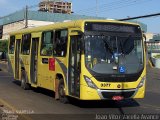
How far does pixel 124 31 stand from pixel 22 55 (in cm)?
771

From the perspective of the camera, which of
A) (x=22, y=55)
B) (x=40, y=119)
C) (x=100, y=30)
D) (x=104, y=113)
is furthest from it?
(x=22, y=55)

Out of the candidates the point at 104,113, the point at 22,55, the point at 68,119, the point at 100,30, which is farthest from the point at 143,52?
the point at 22,55

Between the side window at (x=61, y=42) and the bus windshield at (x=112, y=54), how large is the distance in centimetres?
159

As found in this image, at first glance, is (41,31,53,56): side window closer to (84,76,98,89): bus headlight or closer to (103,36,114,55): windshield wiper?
(103,36,114,55): windshield wiper

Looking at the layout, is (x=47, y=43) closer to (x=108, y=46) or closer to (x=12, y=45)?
(x=108, y=46)

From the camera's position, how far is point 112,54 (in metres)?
Result: 13.7

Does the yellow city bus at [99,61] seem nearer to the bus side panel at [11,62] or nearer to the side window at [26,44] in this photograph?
the side window at [26,44]

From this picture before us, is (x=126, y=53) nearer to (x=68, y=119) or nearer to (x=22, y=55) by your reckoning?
(x=68, y=119)

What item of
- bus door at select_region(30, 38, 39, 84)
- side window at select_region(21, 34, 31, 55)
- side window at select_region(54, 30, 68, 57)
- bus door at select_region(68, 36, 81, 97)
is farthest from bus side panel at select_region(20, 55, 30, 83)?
bus door at select_region(68, 36, 81, 97)

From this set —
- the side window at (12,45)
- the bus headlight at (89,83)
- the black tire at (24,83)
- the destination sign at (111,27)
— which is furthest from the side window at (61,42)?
the side window at (12,45)

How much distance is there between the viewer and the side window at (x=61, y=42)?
15.0 metres

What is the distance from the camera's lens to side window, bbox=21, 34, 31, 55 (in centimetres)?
1970

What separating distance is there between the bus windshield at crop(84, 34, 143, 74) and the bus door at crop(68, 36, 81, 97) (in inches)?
17.7

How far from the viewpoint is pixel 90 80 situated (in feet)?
43.8
